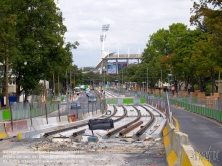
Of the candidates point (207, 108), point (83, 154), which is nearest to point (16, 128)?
point (83, 154)

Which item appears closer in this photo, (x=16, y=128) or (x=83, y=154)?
(x=83, y=154)

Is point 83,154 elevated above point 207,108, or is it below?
below

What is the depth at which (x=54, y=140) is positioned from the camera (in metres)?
25.1

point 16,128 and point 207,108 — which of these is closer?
point 16,128

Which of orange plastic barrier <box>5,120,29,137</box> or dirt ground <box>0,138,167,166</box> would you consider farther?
orange plastic barrier <box>5,120,29,137</box>

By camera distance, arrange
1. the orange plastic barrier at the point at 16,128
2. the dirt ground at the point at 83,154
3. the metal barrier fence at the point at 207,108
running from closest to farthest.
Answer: the dirt ground at the point at 83,154 → the orange plastic barrier at the point at 16,128 → the metal barrier fence at the point at 207,108

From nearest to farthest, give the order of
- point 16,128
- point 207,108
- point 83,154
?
point 83,154, point 16,128, point 207,108

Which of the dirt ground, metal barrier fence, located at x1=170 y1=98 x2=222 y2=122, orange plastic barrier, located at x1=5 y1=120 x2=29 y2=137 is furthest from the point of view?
metal barrier fence, located at x1=170 y1=98 x2=222 y2=122

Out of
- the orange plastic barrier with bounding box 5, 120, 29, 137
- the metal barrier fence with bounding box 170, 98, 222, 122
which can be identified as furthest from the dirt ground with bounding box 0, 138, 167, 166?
the metal barrier fence with bounding box 170, 98, 222, 122

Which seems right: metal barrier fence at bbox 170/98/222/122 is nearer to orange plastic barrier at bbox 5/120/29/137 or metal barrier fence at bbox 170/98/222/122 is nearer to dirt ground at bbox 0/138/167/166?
orange plastic barrier at bbox 5/120/29/137

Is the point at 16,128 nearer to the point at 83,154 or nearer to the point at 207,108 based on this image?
the point at 83,154

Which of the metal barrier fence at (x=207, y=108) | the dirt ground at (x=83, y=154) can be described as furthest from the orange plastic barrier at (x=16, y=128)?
the metal barrier fence at (x=207, y=108)

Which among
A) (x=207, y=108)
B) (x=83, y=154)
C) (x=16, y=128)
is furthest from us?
(x=207, y=108)

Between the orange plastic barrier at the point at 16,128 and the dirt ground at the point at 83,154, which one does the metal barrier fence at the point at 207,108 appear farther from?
the dirt ground at the point at 83,154
